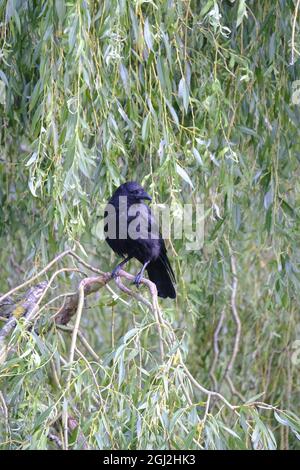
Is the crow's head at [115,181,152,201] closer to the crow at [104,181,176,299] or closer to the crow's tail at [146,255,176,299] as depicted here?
the crow at [104,181,176,299]

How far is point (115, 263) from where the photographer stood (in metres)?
4.57

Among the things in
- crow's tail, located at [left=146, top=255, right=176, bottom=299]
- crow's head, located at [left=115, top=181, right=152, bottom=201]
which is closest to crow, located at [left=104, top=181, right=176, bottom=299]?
crow's tail, located at [left=146, top=255, right=176, bottom=299]

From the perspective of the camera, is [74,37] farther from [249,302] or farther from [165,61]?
[249,302]

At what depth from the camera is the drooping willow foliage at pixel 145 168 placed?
9.37 ft

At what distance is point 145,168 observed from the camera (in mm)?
4051

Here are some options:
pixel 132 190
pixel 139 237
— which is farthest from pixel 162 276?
pixel 132 190

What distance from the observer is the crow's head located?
4.05m

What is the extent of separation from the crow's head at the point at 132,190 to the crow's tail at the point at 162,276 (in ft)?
1.31

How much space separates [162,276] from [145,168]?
0.57 m

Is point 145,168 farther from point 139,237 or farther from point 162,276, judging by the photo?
point 162,276

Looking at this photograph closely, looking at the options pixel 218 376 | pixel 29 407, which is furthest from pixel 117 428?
pixel 218 376

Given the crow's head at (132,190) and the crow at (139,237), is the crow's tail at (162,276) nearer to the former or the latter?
the crow at (139,237)

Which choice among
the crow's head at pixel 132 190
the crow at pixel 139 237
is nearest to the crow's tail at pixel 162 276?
the crow at pixel 139 237

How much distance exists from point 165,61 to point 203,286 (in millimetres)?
1358
